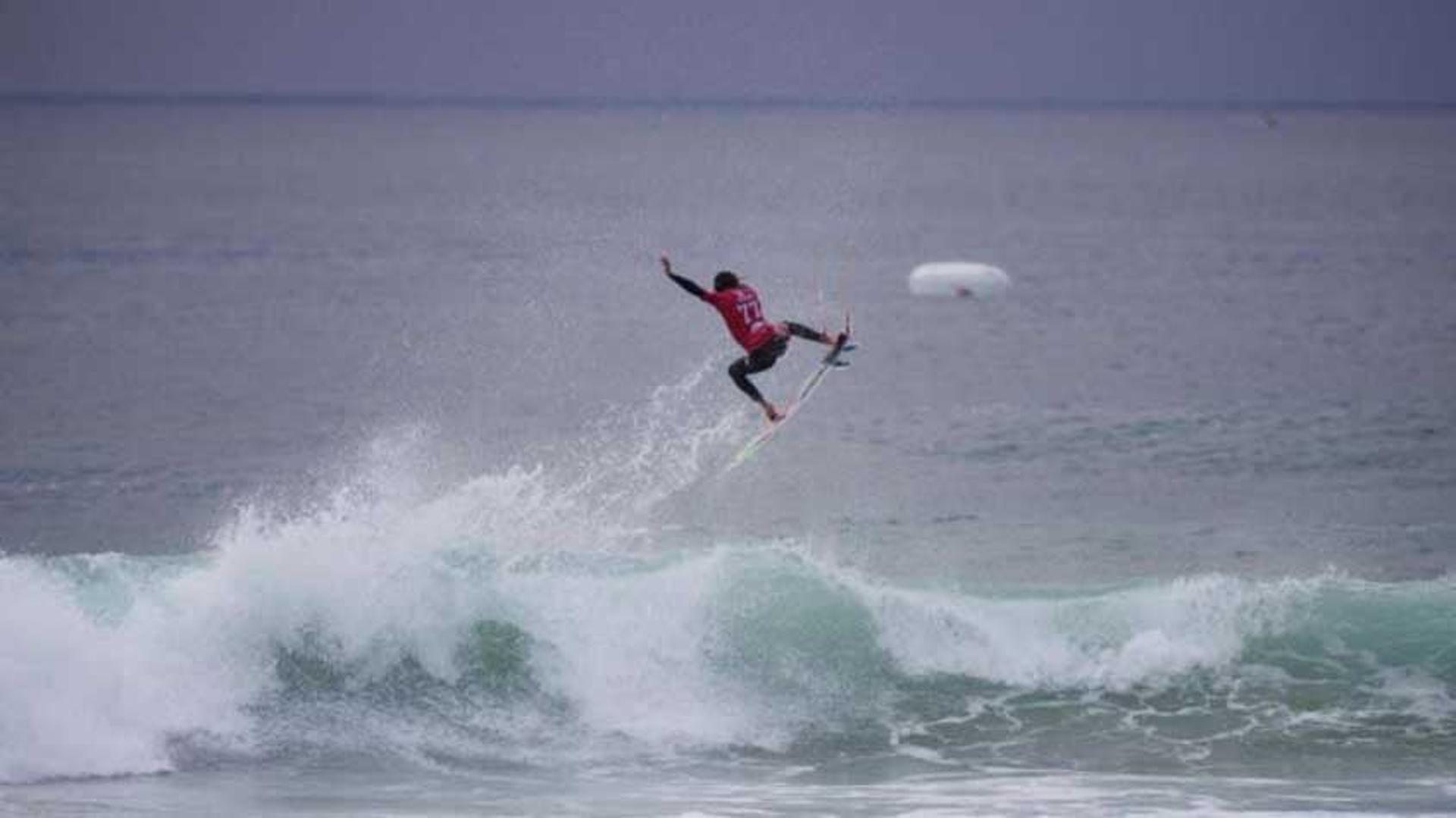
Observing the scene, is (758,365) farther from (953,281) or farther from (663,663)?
(953,281)

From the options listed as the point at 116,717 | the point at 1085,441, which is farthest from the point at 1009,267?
the point at 116,717

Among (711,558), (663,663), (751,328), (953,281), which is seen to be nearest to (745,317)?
(751,328)

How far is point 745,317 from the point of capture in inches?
871

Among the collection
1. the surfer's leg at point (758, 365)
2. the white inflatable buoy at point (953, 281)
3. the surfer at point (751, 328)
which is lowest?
the surfer's leg at point (758, 365)

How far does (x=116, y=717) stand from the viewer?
2155cm

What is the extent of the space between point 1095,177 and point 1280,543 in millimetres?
125826

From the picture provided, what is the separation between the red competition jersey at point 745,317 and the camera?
22.0m

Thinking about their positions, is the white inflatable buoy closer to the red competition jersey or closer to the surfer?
the surfer

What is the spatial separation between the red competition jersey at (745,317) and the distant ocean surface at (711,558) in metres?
3.71

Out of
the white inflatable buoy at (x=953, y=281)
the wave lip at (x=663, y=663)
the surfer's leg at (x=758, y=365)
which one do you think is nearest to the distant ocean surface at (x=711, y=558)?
the wave lip at (x=663, y=663)

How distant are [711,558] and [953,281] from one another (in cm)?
4187

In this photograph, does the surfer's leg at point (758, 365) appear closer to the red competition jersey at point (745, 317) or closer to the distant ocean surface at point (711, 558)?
the red competition jersey at point (745, 317)

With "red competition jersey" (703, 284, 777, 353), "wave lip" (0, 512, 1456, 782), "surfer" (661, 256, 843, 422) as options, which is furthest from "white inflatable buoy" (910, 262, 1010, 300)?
"red competition jersey" (703, 284, 777, 353)

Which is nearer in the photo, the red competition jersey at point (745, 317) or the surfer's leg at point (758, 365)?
the red competition jersey at point (745, 317)
